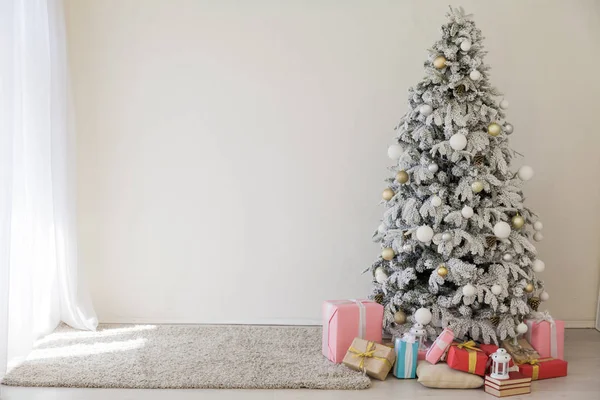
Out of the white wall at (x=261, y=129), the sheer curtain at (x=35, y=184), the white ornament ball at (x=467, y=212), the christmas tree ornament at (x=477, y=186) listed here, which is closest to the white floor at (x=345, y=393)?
the sheer curtain at (x=35, y=184)

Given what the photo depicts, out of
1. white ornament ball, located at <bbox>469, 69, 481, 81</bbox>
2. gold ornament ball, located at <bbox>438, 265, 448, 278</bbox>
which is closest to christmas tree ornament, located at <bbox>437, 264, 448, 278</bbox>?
gold ornament ball, located at <bbox>438, 265, 448, 278</bbox>

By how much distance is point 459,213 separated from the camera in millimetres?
3357

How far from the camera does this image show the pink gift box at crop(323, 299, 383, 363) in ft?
10.9

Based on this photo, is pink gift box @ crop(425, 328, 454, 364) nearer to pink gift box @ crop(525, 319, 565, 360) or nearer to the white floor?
the white floor

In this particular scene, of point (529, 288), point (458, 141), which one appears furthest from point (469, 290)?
point (458, 141)

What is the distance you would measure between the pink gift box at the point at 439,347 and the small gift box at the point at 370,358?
172mm

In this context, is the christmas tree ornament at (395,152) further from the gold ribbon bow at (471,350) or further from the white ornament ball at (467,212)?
the gold ribbon bow at (471,350)

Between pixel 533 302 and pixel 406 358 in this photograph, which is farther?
pixel 533 302

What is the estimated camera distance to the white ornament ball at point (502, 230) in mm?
3320

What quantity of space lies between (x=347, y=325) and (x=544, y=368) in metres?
0.94

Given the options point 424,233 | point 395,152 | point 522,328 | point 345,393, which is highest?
point 395,152

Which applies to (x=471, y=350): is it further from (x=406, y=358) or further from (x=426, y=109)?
(x=426, y=109)

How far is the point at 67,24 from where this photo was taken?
3889mm

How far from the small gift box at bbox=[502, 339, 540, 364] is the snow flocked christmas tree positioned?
58 millimetres
